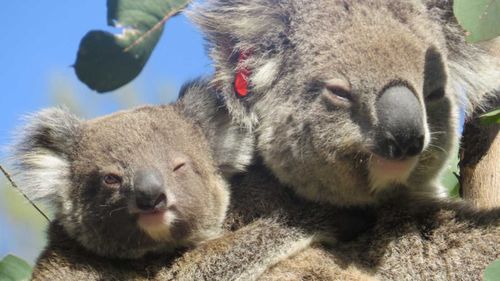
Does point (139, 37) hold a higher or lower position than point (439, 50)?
higher

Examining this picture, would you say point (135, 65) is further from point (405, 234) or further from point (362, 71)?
point (405, 234)

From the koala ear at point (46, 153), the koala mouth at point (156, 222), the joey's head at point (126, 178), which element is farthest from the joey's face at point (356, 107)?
the koala ear at point (46, 153)

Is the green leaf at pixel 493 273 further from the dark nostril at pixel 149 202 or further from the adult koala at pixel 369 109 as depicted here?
the dark nostril at pixel 149 202

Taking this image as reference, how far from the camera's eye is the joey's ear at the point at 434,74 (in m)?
3.29

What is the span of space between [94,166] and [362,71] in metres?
1.43

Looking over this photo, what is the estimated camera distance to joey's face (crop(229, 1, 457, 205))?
3053 millimetres

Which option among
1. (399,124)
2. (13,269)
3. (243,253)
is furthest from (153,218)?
(399,124)

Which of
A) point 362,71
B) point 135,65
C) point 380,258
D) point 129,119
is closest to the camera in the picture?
point 135,65

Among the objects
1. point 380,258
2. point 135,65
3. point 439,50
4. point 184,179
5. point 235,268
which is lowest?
point 380,258

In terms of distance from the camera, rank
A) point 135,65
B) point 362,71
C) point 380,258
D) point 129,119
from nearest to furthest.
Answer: point 135,65 < point 362,71 < point 380,258 < point 129,119

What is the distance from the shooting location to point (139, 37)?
8.25ft

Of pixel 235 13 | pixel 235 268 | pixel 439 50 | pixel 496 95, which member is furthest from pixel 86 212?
→ pixel 496 95

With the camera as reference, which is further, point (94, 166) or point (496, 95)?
point (496, 95)

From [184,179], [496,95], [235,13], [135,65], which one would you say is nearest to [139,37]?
[135,65]
